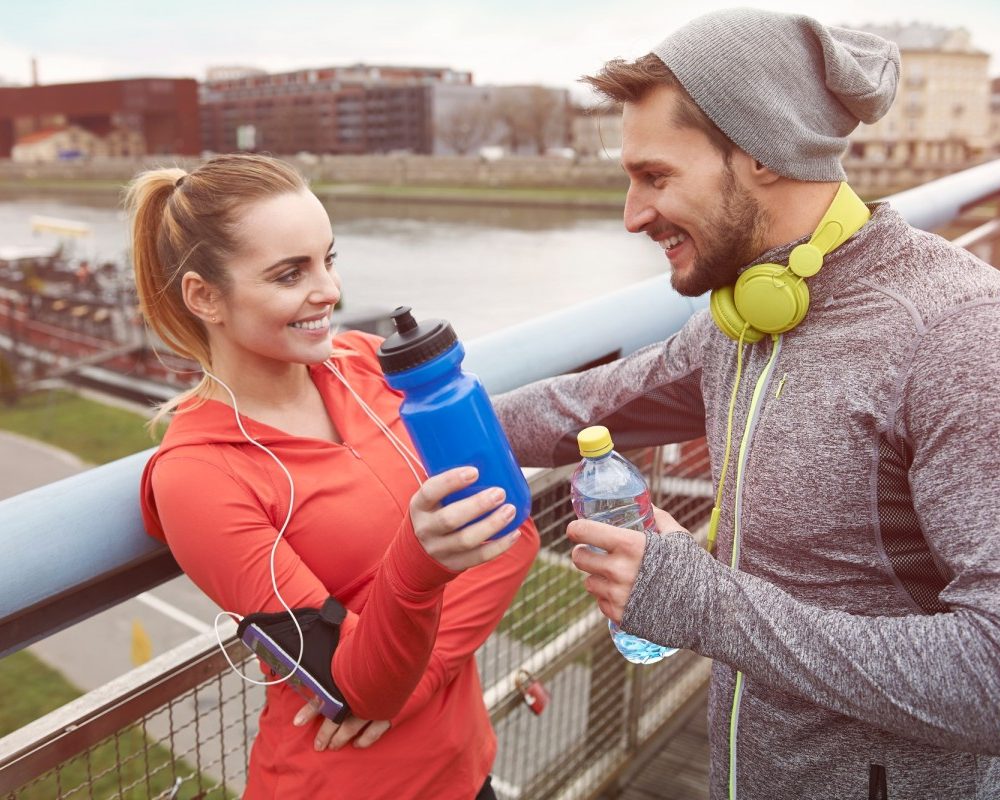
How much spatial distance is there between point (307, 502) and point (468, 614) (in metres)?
0.27

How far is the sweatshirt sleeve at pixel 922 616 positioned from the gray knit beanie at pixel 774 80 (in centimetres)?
28

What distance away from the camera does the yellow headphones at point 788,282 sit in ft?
3.74

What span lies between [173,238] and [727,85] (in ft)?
2.74

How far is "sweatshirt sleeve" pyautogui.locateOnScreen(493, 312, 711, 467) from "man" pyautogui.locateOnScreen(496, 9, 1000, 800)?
0.12 m

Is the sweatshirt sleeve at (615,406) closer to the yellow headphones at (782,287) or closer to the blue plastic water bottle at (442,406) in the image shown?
the yellow headphones at (782,287)

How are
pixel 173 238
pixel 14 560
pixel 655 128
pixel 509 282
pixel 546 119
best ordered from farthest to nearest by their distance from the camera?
pixel 546 119, pixel 509 282, pixel 173 238, pixel 655 128, pixel 14 560

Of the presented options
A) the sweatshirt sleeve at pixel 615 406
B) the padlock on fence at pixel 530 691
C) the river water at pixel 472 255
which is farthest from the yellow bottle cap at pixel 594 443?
the river water at pixel 472 255

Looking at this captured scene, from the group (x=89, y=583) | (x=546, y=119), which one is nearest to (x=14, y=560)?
(x=89, y=583)

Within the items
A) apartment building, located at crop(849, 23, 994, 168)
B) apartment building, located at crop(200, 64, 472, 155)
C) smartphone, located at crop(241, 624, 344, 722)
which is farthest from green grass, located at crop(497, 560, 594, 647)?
apartment building, located at crop(200, 64, 472, 155)

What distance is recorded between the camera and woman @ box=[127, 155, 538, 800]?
111 centimetres

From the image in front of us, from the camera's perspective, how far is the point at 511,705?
1938 millimetres

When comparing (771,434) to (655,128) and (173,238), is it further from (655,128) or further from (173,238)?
(173,238)

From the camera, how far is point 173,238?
1.50 metres

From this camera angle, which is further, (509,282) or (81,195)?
(81,195)
